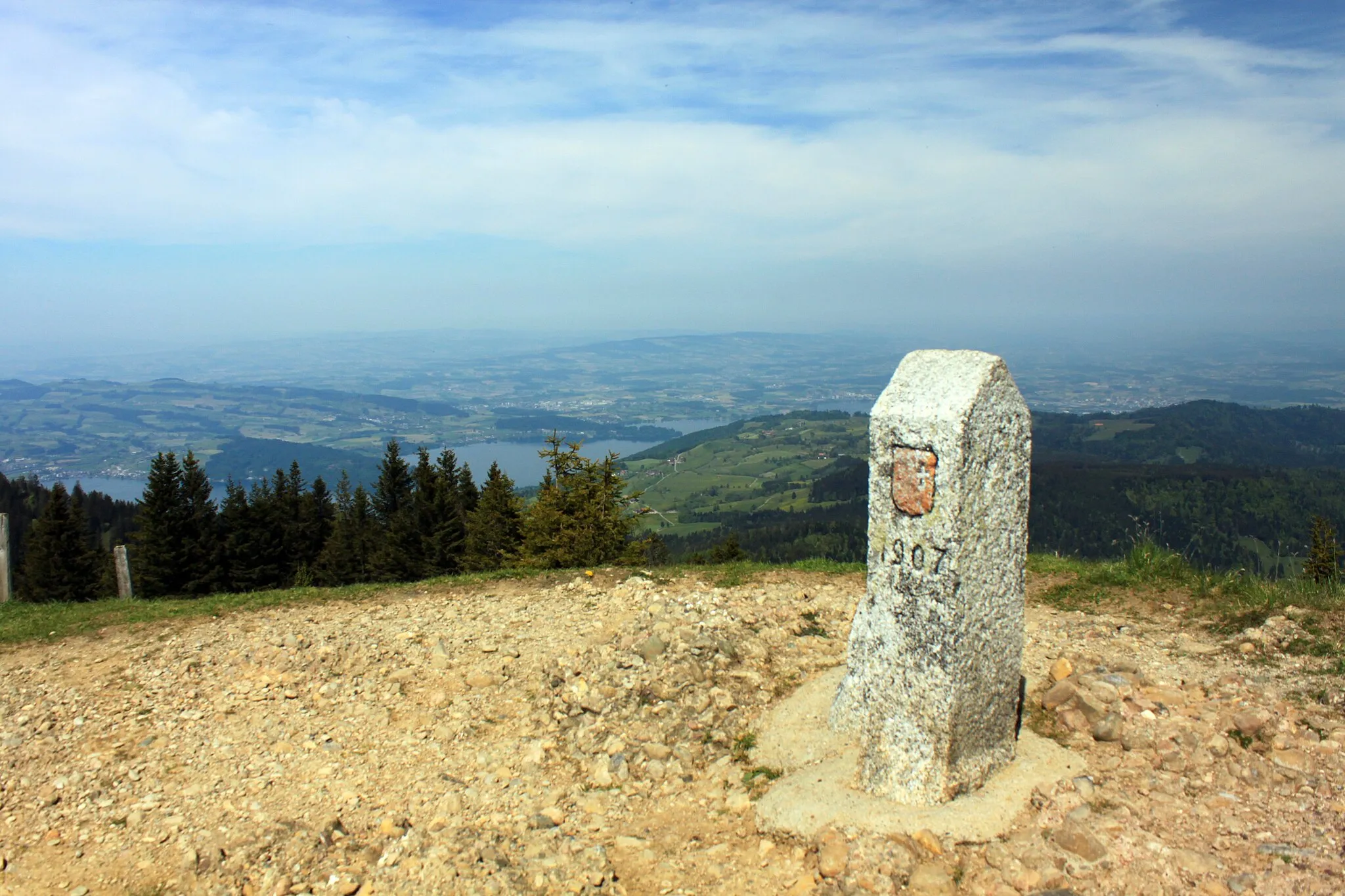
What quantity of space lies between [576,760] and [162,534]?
30.5 metres

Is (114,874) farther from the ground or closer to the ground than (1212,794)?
closer to the ground

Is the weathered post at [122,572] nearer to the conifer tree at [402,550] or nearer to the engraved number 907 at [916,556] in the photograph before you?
the engraved number 907 at [916,556]

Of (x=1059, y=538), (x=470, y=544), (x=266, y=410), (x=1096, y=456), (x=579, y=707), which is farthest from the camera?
(x=266, y=410)

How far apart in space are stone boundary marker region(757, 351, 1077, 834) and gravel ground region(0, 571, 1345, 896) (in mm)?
426

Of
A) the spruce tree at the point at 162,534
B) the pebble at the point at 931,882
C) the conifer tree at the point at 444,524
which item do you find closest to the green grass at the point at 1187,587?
the pebble at the point at 931,882

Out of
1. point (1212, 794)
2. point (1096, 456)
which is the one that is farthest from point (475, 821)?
point (1096, 456)

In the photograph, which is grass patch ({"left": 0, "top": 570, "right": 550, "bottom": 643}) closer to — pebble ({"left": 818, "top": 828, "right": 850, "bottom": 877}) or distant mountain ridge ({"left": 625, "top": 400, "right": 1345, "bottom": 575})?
pebble ({"left": 818, "top": 828, "right": 850, "bottom": 877})

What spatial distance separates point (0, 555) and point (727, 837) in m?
14.4

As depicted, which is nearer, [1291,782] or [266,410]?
[1291,782]

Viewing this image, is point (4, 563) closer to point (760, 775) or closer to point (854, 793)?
point (760, 775)

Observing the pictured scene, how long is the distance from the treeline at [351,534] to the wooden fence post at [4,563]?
771 cm

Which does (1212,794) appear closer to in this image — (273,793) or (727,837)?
(727,837)

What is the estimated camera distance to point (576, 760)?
7520 millimetres

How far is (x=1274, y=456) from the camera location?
10819 centimetres
